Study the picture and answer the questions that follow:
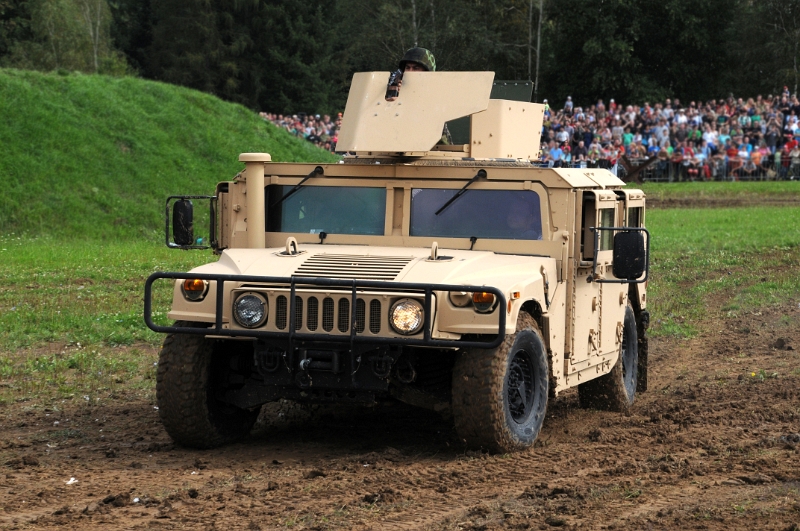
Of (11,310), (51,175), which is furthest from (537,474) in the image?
(51,175)

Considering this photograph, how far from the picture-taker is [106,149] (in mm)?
26375

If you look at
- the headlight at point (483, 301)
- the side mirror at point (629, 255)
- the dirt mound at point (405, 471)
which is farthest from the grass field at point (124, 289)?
the side mirror at point (629, 255)

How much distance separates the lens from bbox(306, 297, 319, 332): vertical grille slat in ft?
24.7

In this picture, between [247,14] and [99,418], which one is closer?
[99,418]

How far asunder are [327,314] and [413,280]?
0.56 m

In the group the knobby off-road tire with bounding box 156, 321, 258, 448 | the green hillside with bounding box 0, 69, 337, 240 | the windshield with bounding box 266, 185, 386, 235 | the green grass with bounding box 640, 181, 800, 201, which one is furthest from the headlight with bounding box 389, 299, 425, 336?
the green grass with bounding box 640, 181, 800, 201

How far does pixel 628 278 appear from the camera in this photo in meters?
8.29

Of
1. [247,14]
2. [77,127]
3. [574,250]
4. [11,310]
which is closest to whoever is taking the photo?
[574,250]

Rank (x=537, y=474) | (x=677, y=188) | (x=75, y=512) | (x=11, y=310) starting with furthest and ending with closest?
1. (x=677, y=188)
2. (x=11, y=310)
3. (x=537, y=474)
4. (x=75, y=512)

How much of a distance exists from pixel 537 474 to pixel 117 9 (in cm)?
6153

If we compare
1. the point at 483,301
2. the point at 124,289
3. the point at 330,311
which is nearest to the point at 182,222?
the point at 330,311

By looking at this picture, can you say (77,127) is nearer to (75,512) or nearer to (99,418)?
(99,418)

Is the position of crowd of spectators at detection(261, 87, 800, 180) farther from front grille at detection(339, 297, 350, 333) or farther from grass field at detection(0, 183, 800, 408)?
front grille at detection(339, 297, 350, 333)

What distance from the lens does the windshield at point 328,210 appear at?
29.3 feet
